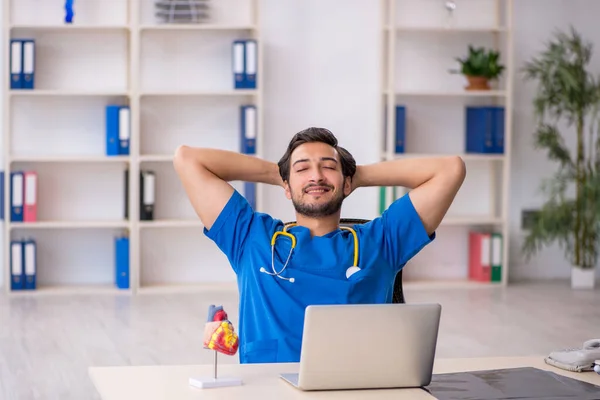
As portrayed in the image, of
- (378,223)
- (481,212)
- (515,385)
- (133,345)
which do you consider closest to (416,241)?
(378,223)

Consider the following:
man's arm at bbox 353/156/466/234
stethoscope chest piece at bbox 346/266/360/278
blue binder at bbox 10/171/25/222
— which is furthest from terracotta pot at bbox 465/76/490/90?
stethoscope chest piece at bbox 346/266/360/278

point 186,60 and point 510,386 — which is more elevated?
point 186,60

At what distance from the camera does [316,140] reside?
2.71 m

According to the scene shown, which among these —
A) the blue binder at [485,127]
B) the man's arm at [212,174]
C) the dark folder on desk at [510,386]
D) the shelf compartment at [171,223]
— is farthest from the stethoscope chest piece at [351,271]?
the blue binder at [485,127]

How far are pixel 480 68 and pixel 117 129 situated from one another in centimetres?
238

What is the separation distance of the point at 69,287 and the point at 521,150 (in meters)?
3.23

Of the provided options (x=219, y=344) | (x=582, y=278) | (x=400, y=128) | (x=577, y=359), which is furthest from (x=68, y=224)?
(x=577, y=359)

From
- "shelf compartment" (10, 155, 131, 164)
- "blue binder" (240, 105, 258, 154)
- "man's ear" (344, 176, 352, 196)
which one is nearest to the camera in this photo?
"man's ear" (344, 176, 352, 196)

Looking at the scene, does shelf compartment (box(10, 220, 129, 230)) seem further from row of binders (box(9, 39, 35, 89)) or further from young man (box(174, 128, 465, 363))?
young man (box(174, 128, 465, 363))

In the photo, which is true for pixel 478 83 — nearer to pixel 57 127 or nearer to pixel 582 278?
pixel 582 278

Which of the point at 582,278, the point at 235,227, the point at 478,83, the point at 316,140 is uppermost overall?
the point at 478,83

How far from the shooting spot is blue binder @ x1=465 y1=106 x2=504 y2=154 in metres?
6.68

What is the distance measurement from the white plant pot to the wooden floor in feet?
0.29

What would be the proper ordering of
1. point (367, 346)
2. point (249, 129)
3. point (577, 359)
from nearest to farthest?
point (367, 346)
point (577, 359)
point (249, 129)
